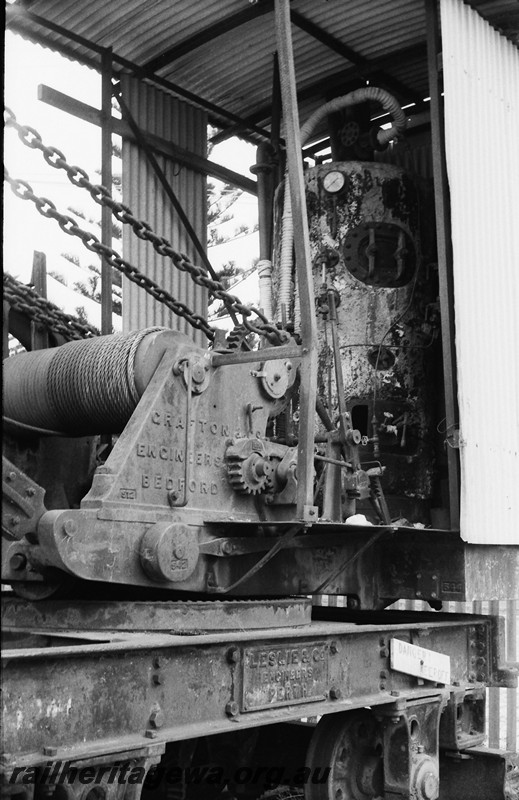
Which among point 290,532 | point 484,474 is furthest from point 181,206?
point 290,532

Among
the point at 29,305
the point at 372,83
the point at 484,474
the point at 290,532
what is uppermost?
the point at 372,83

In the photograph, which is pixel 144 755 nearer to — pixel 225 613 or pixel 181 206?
pixel 225 613

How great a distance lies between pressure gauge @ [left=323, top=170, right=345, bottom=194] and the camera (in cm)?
921

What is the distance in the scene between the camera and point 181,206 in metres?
10.3

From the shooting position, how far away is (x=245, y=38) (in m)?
9.70

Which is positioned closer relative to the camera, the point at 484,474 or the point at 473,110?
the point at 484,474

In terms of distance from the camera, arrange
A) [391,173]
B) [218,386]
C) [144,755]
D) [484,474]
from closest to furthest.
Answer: [144,755]
[218,386]
[484,474]
[391,173]

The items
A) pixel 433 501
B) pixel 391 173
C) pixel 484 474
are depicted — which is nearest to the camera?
pixel 484 474

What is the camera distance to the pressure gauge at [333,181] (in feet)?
30.2

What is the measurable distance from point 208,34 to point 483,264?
3792 mm

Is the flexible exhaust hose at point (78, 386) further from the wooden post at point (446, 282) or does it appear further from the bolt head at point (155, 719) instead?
the wooden post at point (446, 282)

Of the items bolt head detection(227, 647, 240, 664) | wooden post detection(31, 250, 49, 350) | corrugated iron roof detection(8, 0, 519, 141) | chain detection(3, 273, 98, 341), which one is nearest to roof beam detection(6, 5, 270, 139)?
corrugated iron roof detection(8, 0, 519, 141)

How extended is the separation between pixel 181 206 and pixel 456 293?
3997 millimetres

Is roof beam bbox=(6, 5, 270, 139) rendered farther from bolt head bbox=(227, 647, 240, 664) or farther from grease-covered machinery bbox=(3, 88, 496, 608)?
bolt head bbox=(227, 647, 240, 664)
